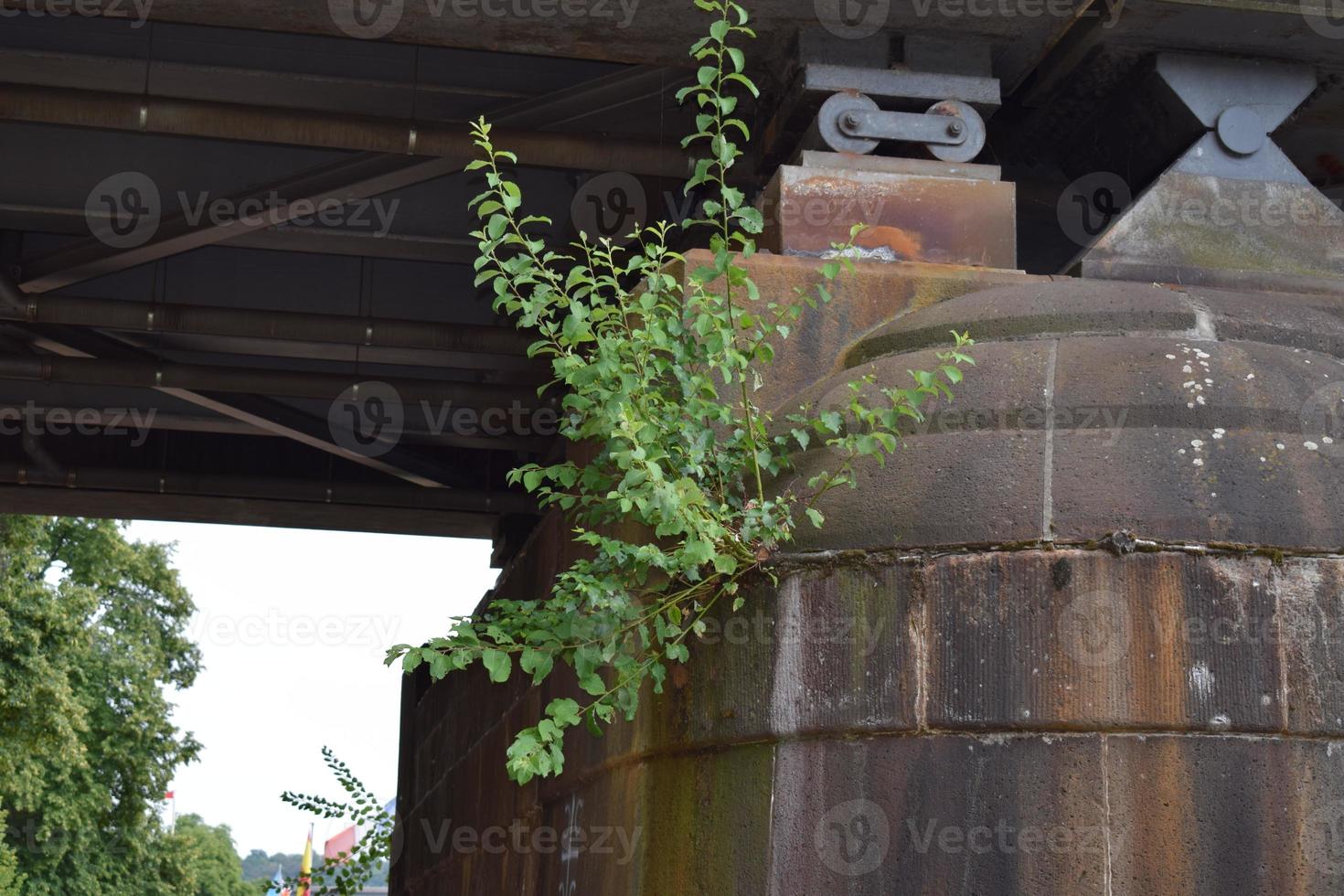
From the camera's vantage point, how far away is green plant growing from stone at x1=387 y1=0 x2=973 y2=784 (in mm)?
4773

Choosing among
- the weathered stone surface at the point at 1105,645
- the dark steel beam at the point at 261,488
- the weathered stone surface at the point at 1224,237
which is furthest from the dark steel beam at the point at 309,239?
the weathered stone surface at the point at 1105,645

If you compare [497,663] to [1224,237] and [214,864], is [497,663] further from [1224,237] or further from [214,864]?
[214,864]

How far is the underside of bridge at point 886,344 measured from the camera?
452 centimetres

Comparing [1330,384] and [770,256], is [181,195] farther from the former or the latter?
[1330,384]

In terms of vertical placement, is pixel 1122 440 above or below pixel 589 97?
below

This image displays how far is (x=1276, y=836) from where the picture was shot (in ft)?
14.4

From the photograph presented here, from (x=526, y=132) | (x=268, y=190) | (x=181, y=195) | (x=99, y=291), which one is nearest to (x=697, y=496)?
(x=526, y=132)

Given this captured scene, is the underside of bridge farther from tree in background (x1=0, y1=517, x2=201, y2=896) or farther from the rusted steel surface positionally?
tree in background (x1=0, y1=517, x2=201, y2=896)

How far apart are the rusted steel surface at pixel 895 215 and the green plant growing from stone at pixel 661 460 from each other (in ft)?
3.42

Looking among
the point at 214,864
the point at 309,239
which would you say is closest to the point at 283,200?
the point at 309,239

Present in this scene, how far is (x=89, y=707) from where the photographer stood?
87.7 feet

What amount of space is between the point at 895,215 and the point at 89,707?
23.3 metres

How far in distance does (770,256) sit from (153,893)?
24.9 m

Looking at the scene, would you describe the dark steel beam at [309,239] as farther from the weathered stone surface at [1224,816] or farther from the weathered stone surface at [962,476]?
the weathered stone surface at [1224,816]
